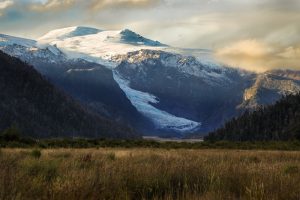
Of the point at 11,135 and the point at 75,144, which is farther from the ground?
the point at 11,135

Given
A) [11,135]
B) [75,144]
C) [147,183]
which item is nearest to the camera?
[147,183]

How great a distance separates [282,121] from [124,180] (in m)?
180

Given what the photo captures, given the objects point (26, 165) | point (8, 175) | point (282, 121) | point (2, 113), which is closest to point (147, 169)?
point (26, 165)

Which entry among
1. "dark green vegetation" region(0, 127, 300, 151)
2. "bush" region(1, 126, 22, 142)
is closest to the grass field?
"dark green vegetation" region(0, 127, 300, 151)

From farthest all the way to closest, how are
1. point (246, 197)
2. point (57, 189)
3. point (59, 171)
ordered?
point (59, 171) → point (246, 197) → point (57, 189)

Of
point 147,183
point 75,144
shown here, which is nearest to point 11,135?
point 75,144

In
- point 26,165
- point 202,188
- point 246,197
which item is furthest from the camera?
point 26,165

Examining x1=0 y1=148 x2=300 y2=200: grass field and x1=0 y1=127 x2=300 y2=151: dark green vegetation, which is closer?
x1=0 y1=148 x2=300 y2=200: grass field

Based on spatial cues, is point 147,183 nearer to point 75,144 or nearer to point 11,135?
point 75,144

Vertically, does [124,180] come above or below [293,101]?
below

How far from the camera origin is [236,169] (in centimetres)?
1404

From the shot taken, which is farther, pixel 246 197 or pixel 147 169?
pixel 147 169

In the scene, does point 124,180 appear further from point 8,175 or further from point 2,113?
point 2,113

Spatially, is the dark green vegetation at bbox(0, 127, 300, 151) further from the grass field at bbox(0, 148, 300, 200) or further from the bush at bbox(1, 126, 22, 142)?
the grass field at bbox(0, 148, 300, 200)
